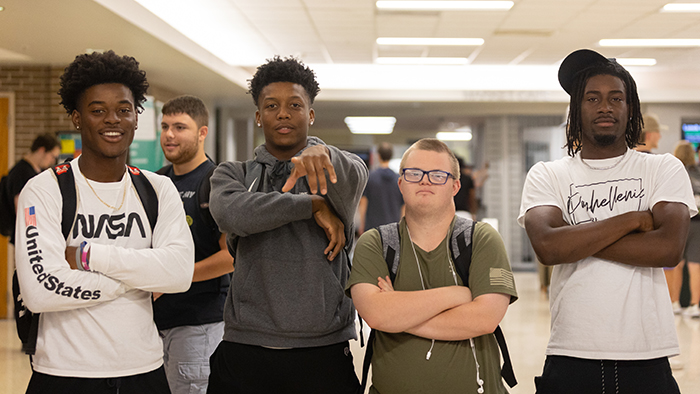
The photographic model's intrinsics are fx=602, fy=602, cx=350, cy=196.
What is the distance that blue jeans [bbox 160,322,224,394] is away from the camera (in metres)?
2.50

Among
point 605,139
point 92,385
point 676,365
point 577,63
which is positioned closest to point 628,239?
point 605,139

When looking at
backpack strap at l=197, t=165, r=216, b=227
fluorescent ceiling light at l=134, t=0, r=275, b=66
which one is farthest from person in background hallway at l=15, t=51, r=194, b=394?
fluorescent ceiling light at l=134, t=0, r=275, b=66

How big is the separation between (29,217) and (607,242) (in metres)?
1.73

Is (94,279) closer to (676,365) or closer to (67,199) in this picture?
(67,199)

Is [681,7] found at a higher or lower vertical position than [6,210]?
higher

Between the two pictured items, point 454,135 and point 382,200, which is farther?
point 454,135

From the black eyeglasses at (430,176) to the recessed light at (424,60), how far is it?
7.74 metres

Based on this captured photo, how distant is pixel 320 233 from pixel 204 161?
1003 millimetres

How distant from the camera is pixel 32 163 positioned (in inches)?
225

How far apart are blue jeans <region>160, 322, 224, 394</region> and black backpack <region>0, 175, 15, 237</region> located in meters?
3.64

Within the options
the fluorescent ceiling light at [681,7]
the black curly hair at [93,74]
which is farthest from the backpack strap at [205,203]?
the fluorescent ceiling light at [681,7]

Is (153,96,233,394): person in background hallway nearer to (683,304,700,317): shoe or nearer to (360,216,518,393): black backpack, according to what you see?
(360,216,518,393): black backpack

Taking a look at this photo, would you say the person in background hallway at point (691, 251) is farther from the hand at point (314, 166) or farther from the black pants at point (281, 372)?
the hand at point (314, 166)

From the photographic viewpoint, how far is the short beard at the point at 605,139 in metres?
2.03
